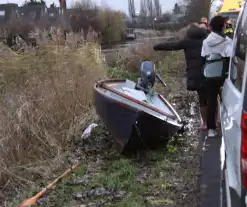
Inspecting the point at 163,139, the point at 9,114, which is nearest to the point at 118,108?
the point at 163,139

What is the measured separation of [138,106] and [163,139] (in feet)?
2.48

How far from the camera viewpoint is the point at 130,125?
19.8ft

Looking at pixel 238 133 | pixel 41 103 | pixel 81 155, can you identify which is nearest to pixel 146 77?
pixel 81 155

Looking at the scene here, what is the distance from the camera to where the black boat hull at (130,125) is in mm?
6000

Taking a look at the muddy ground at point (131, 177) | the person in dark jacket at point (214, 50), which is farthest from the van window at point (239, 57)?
the person in dark jacket at point (214, 50)

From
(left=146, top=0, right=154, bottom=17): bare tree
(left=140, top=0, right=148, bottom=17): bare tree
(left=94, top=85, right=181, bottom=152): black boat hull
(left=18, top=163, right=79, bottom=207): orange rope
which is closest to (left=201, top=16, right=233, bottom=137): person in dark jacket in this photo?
(left=94, top=85, right=181, bottom=152): black boat hull

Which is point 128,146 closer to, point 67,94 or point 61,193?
point 61,193

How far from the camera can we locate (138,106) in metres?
6.14

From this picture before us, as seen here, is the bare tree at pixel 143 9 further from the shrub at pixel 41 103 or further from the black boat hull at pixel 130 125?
the black boat hull at pixel 130 125

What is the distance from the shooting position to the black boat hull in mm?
6000

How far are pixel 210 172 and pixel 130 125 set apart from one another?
3.84 ft

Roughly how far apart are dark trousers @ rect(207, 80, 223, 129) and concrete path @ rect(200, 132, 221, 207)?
0.80 feet

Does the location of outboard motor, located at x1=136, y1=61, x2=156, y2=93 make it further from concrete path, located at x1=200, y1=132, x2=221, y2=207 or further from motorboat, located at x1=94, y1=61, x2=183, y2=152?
concrete path, located at x1=200, y1=132, x2=221, y2=207

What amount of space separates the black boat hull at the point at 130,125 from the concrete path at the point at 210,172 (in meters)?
0.61
